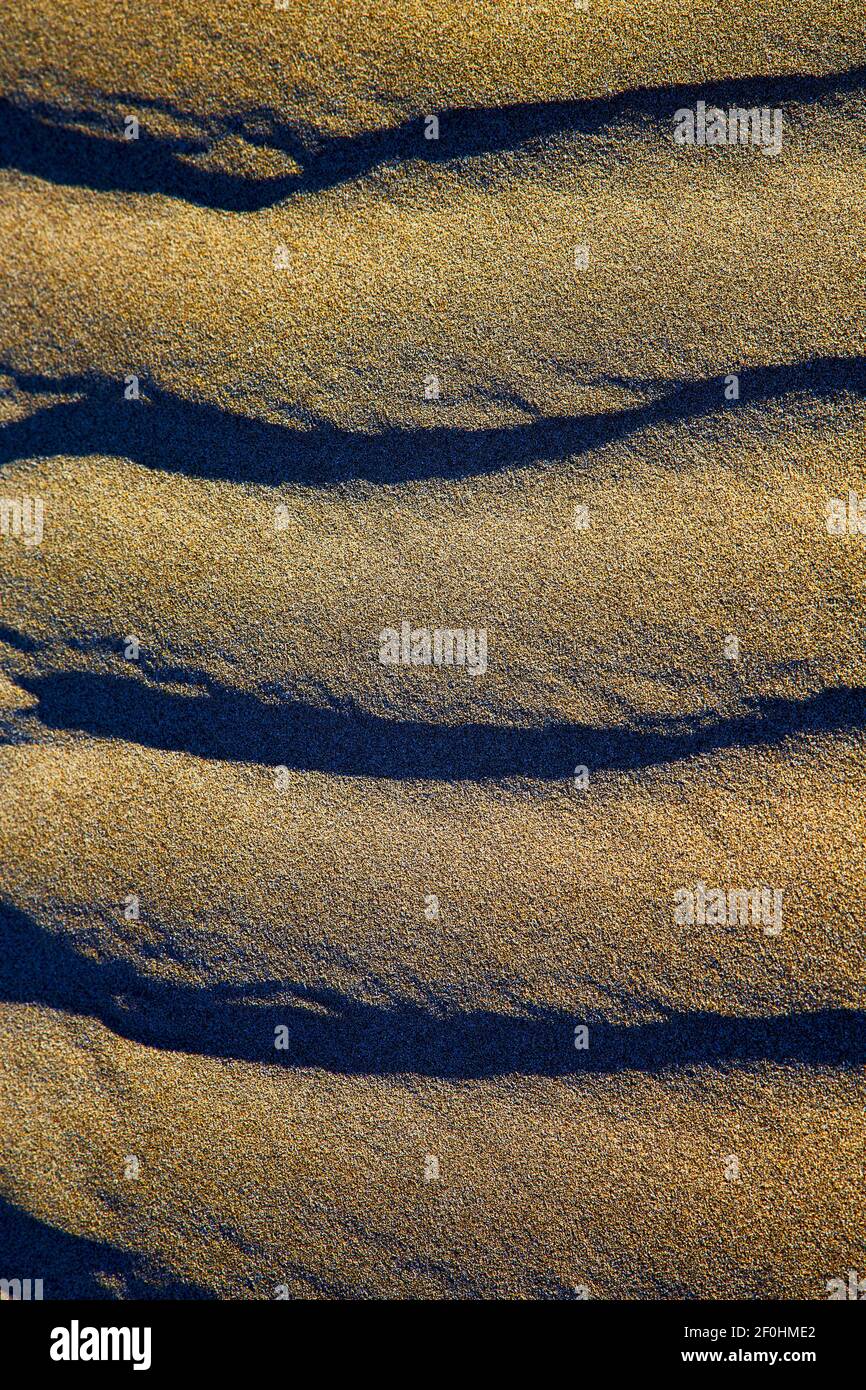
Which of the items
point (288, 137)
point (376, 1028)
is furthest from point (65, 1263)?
point (288, 137)

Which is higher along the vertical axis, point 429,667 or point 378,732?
point 429,667

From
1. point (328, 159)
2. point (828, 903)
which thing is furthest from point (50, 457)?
point (828, 903)

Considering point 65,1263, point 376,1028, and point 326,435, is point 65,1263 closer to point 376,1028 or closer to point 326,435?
point 376,1028

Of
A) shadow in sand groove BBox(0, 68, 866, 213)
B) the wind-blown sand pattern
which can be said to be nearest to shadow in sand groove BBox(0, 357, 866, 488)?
the wind-blown sand pattern

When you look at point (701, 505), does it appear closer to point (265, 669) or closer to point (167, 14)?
point (265, 669)

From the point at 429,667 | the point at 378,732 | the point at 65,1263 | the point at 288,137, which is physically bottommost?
the point at 65,1263

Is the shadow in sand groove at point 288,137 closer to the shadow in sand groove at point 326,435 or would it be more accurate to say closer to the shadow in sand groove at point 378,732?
the shadow in sand groove at point 326,435
